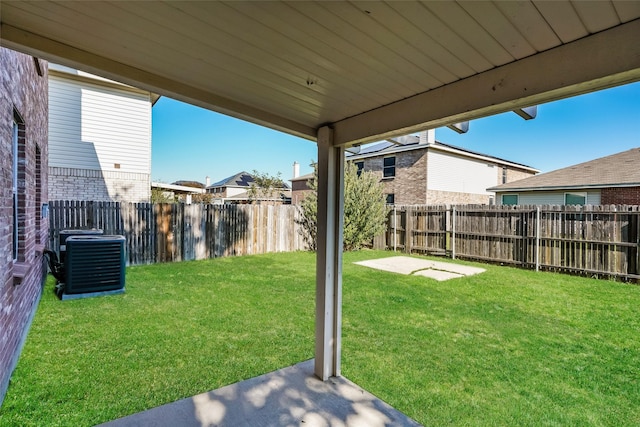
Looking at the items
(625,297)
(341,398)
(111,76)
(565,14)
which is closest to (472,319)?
(341,398)

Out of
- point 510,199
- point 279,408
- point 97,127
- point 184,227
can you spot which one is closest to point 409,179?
point 510,199

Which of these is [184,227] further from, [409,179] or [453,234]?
[409,179]

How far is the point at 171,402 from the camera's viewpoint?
7.70 feet

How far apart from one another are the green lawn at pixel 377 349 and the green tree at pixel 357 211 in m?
4.56

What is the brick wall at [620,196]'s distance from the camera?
10.4 metres

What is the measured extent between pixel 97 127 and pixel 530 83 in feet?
34.3

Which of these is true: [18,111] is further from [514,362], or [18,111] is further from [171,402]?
[514,362]

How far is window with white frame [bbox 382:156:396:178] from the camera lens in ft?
55.5

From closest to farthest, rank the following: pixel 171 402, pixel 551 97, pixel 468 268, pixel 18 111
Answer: pixel 551 97
pixel 171 402
pixel 18 111
pixel 468 268

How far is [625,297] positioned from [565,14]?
6.05 meters

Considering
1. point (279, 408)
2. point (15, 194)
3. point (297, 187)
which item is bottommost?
point (279, 408)

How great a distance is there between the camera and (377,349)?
10.8ft

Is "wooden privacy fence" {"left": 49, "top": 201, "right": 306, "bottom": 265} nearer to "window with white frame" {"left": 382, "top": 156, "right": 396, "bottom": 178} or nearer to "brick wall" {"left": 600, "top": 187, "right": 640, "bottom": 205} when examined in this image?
"window with white frame" {"left": 382, "top": 156, "right": 396, "bottom": 178}

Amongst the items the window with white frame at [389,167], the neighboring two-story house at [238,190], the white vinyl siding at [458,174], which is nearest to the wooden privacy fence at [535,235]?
the white vinyl siding at [458,174]
